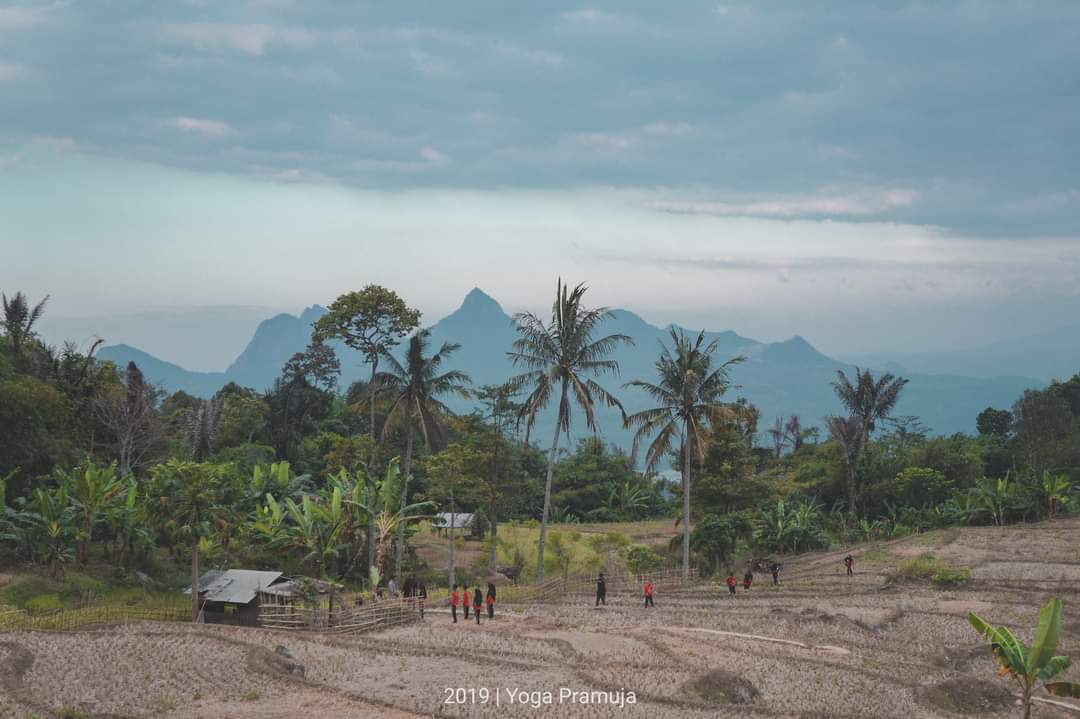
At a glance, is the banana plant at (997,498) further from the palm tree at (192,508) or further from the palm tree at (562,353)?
the palm tree at (192,508)

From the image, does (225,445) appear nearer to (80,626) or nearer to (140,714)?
(80,626)

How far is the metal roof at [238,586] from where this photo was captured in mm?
35812

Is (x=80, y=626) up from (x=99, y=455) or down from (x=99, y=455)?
down

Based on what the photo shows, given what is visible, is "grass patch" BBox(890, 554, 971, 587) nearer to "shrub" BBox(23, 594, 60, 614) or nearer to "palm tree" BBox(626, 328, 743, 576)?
"palm tree" BBox(626, 328, 743, 576)

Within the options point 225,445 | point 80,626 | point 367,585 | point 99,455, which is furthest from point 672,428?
point 225,445

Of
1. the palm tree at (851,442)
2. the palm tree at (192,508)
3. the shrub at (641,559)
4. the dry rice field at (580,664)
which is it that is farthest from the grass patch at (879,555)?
the palm tree at (192,508)

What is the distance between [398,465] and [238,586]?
1882 cm

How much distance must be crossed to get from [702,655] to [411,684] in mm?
8664

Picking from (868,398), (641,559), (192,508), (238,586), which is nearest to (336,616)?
(238,586)

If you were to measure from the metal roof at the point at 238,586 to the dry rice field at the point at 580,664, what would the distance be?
570 cm

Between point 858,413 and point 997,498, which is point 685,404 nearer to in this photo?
point 997,498

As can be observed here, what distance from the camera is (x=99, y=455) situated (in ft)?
179

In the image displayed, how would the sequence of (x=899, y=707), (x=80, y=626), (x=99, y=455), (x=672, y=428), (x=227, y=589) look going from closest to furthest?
(x=899, y=707), (x=80, y=626), (x=227, y=589), (x=672, y=428), (x=99, y=455)

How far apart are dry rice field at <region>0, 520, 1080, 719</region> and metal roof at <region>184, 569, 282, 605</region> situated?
5.70 metres
